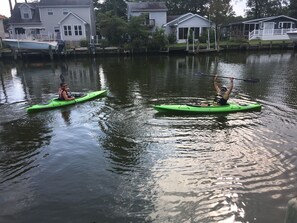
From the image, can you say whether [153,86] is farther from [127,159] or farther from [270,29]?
[270,29]

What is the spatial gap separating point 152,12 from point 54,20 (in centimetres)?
1484

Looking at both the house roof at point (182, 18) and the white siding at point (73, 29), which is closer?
the white siding at point (73, 29)

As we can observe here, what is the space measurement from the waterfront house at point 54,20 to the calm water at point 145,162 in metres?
27.3

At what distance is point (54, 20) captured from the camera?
42594 millimetres

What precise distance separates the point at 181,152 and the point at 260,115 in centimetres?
566

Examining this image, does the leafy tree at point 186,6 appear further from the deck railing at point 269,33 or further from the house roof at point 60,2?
the house roof at point 60,2

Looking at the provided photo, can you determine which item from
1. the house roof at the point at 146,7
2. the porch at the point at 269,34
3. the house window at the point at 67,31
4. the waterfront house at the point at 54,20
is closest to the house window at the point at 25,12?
the waterfront house at the point at 54,20

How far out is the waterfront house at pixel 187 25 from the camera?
144 ft

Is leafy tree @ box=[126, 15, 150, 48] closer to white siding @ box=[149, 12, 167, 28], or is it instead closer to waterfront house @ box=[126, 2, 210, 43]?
waterfront house @ box=[126, 2, 210, 43]

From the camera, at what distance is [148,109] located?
14.3 meters

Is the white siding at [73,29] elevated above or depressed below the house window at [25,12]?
below

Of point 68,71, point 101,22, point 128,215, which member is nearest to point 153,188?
point 128,215

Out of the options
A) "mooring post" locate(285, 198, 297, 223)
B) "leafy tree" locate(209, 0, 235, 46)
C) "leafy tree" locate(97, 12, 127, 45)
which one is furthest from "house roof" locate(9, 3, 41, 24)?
"mooring post" locate(285, 198, 297, 223)

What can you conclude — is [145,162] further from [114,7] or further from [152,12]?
[114,7]
